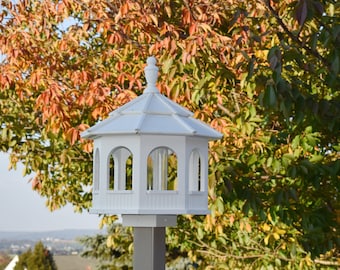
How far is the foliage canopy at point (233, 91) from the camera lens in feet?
19.3

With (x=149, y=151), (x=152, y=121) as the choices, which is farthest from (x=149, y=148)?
(x=152, y=121)

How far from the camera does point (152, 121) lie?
493 cm

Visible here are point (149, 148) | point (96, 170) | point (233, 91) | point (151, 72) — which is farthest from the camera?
point (233, 91)

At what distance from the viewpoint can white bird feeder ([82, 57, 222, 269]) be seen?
486 centimetres

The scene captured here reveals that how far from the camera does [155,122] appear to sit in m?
4.93

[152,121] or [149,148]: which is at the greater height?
[152,121]

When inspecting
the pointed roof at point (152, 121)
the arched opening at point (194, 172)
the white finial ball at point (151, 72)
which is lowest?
the arched opening at point (194, 172)

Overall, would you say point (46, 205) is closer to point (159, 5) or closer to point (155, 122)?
point (159, 5)

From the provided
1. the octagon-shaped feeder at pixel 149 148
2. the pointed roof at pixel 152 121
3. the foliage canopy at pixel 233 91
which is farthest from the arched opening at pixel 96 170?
the foliage canopy at pixel 233 91

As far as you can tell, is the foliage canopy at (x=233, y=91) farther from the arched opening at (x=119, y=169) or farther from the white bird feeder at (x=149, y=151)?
the arched opening at (x=119, y=169)

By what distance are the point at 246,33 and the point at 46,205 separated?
533cm

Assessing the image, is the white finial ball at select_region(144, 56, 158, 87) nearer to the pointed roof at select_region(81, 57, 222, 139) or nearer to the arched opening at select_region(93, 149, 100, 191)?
the pointed roof at select_region(81, 57, 222, 139)

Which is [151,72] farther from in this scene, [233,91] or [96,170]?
[233,91]

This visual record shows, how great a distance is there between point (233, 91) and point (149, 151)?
3.32 m
